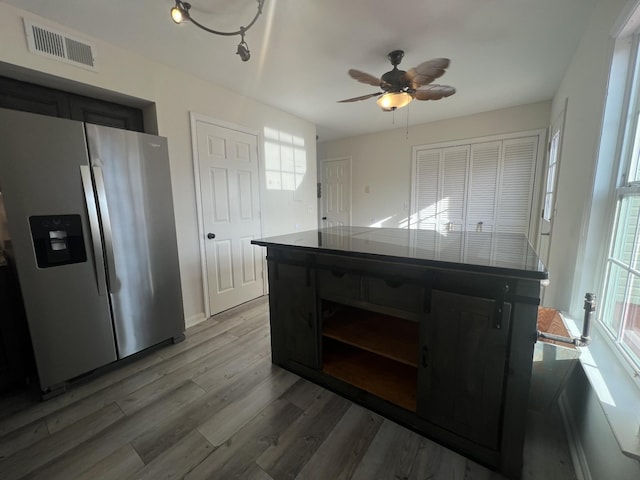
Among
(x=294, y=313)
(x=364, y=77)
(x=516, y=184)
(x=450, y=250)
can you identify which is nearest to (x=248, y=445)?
(x=294, y=313)

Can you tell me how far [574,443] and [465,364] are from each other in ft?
2.48

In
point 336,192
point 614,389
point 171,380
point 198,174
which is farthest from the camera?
point 336,192

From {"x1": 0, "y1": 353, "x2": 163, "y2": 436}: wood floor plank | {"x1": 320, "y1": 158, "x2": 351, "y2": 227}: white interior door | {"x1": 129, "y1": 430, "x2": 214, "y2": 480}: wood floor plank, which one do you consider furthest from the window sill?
{"x1": 320, "y1": 158, "x2": 351, "y2": 227}: white interior door

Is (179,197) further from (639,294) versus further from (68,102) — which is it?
(639,294)

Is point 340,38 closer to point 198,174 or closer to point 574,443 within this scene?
point 198,174

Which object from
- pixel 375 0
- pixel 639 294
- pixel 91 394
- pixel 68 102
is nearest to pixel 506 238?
pixel 639 294

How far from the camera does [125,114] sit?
7.85 ft

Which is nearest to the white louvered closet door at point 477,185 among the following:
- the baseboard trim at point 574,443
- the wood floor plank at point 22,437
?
the baseboard trim at point 574,443

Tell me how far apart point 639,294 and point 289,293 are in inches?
68.6

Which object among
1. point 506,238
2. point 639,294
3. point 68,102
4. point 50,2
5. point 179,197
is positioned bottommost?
point 639,294

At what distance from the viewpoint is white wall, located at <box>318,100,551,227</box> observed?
368 centimetres

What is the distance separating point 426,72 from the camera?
1.97m

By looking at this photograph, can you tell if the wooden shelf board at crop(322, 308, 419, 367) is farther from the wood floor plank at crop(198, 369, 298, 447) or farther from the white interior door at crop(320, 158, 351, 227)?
the white interior door at crop(320, 158, 351, 227)

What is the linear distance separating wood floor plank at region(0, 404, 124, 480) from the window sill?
2.40 m
